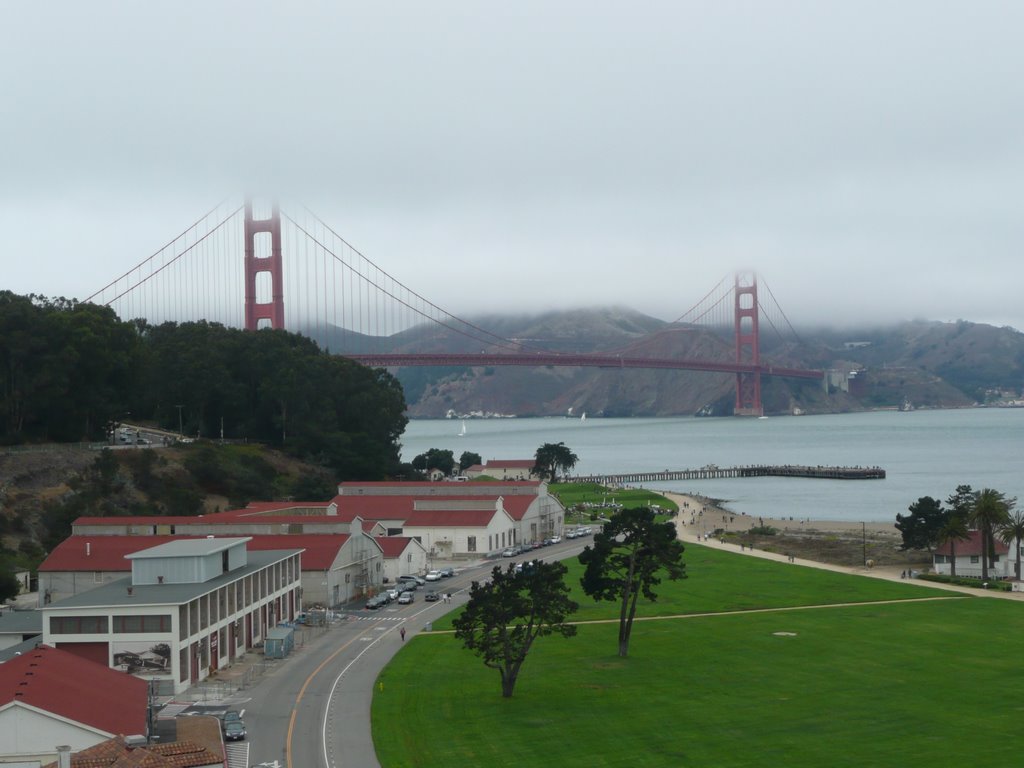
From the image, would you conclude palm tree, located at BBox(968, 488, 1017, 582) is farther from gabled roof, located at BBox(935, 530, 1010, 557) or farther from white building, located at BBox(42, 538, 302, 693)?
white building, located at BBox(42, 538, 302, 693)

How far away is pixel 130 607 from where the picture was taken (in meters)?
28.0

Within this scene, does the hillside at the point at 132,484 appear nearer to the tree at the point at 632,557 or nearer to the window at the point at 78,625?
the window at the point at 78,625

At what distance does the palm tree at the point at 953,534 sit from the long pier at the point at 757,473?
58.1 meters

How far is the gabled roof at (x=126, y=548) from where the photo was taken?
37375 mm

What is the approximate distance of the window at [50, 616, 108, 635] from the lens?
92.3 ft

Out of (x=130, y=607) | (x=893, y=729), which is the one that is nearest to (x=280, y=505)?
(x=130, y=607)

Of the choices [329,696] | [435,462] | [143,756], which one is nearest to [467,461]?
[435,462]

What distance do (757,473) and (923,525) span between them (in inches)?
2735

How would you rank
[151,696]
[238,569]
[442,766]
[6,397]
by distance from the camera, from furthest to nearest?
[6,397] < [238,569] < [151,696] < [442,766]

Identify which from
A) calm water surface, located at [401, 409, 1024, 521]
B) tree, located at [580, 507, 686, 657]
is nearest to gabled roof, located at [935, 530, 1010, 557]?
tree, located at [580, 507, 686, 657]

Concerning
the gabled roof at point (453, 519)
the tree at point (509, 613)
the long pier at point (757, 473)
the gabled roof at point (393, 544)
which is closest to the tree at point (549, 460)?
the long pier at point (757, 473)

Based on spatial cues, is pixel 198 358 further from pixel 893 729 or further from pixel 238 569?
pixel 893 729

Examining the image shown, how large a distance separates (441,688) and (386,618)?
995 centimetres

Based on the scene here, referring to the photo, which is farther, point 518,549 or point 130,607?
point 518,549
